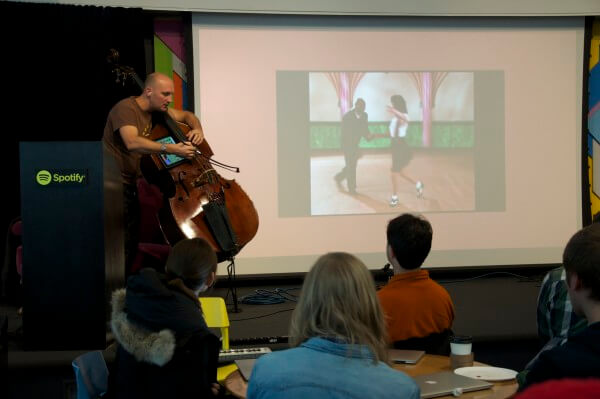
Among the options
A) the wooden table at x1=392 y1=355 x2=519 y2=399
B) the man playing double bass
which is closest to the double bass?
the man playing double bass

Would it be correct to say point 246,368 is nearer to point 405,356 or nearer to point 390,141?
point 405,356

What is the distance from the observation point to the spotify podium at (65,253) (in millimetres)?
3467

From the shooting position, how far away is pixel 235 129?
6.05 m

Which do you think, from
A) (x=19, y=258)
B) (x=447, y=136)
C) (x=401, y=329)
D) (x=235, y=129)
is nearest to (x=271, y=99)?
(x=235, y=129)

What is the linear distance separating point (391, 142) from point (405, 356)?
409 cm

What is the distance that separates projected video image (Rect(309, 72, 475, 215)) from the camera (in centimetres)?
614

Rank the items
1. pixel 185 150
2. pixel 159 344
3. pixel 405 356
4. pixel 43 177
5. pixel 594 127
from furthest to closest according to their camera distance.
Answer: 1. pixel 594 127
2. pixel 185 150
3. pixel 43 177
4. pixel 405 356
5. pixel 159 344

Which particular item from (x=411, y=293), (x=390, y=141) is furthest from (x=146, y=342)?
(x=390, y=141)

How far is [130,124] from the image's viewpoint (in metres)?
4.39

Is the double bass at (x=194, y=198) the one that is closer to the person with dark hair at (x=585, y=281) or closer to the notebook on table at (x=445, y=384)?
the notebook on table at (x=445, y=384)

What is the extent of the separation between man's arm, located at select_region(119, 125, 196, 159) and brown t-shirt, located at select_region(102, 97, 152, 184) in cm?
7

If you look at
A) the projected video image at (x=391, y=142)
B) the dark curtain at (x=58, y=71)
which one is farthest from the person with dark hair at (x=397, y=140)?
the dark curtain at (x=58, y=71)

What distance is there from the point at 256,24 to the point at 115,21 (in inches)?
44.7

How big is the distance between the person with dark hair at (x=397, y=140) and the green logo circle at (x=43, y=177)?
339 centimetres
